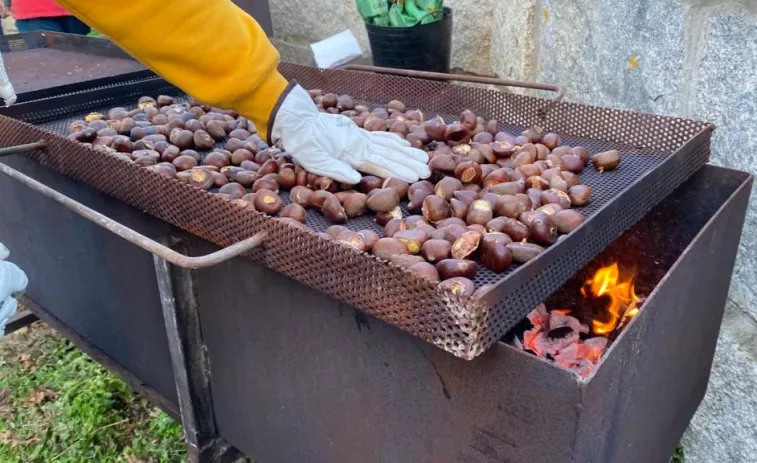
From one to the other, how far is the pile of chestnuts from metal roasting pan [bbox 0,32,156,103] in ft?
1.29

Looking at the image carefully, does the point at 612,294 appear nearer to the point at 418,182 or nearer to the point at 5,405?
the point at 418,182

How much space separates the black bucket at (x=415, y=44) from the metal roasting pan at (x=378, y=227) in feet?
3.69

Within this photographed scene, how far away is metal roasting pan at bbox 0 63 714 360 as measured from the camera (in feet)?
4.28

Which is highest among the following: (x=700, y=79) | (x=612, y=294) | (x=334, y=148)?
(x=700, y=79)

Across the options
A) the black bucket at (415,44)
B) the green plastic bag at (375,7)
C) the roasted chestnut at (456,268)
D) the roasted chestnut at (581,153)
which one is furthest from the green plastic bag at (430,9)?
the roasted chestnut at (456,268)

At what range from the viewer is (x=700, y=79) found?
7.19ft

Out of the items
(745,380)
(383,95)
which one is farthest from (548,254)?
(383,95)

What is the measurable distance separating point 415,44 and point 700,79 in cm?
211

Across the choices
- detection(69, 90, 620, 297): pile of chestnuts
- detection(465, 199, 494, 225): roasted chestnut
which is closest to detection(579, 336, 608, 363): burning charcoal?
detection(69, 90, 620, 297): pile of chestnuts

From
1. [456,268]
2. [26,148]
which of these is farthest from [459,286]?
[26,148]

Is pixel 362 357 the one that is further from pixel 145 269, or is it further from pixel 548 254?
pixel 145 269

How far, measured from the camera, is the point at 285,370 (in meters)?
1.84

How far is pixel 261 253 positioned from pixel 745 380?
162 centimetres

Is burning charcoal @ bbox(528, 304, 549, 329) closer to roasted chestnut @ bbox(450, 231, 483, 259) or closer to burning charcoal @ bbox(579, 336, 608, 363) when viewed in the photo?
burning charcoal @ bbox(579, 336, 608, 363)
